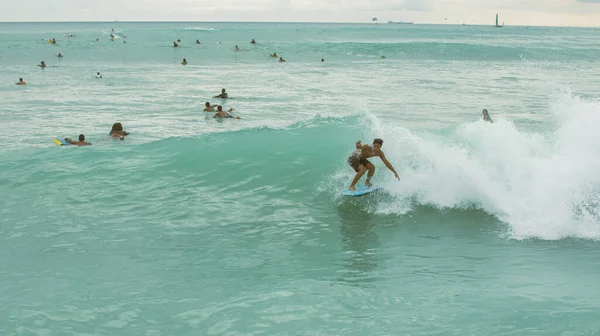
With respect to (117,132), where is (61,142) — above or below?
below

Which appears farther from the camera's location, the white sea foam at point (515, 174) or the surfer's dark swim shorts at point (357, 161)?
the surfer's dark swim shorts at point (357, 161)

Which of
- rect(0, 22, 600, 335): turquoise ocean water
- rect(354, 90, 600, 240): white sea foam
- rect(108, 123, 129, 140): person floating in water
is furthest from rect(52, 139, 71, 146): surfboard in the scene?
rect(354, 90, 600, 240): white sea foam

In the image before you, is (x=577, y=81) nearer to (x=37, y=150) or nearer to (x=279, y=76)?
(x=279, y=76)

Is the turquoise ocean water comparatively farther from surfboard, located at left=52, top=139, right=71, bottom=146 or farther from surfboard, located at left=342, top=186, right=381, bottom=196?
surfboard, located at left=52, top=139, right=71, bottom=146

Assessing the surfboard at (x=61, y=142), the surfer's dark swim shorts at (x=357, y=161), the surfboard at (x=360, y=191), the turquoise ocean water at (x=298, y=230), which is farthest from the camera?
the surfboard at (x=61, y=142)

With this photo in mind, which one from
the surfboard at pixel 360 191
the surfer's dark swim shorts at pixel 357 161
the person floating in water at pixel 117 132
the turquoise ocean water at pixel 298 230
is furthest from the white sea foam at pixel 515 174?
the person floating in water at pixel 117 132

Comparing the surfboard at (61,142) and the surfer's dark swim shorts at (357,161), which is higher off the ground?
the surfboard at (61,142)

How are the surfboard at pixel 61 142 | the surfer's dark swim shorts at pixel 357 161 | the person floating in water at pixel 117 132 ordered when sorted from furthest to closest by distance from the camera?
the person floating in water at pixel 117 132 → the surfboard at pixel 61 142 → the surfer's dark swim shorts at pixel 357 161

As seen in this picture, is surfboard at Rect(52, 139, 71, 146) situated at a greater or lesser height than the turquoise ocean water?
greater

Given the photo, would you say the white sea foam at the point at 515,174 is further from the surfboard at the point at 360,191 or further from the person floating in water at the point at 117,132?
the person floating in water at the point at 117,132

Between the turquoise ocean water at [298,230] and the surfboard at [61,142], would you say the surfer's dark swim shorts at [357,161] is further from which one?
the surfboard at [61,142]

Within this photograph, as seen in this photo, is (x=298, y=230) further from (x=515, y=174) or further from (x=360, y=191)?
(x=515, y=174)

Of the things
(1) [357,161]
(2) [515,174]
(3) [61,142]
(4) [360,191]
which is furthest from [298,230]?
(3) [61,142]

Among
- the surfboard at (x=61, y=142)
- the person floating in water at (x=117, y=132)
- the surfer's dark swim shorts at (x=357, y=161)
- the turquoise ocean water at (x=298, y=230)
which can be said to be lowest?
the turquoise ocean water at (x=298, y=230)
